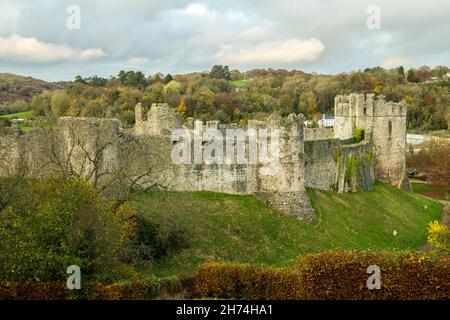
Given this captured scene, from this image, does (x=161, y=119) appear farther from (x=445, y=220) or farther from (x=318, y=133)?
(x=445, y=220)

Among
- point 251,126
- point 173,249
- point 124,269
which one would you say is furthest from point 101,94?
point 124,269

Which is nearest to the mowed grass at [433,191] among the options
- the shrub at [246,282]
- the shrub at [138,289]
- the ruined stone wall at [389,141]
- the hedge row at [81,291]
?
the ruined stone wall at [389,141]

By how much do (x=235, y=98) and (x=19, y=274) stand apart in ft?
231

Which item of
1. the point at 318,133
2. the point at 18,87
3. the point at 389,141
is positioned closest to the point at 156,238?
the point at 318,133

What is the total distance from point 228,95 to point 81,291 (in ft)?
234

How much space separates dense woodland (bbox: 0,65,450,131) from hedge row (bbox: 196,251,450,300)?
1559 inches

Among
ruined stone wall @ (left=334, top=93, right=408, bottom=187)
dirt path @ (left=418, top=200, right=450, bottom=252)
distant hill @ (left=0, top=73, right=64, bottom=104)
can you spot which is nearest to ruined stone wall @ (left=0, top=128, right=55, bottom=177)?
dirt path @ (left=418, top=200, right=450, bottom=252)

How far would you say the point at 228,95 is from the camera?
8606 centimetres

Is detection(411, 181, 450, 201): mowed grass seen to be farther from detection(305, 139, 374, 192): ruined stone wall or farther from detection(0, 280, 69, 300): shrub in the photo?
detection(0, 280, 69, 300): shrub

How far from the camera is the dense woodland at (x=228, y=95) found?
6812cm

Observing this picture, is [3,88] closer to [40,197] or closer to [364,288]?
[40,197]

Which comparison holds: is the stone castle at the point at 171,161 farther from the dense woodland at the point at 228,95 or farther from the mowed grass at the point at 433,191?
the dense woodland at the point at 228,95

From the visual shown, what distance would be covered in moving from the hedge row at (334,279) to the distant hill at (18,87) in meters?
60.3

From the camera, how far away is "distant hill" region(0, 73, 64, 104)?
7319 cm
